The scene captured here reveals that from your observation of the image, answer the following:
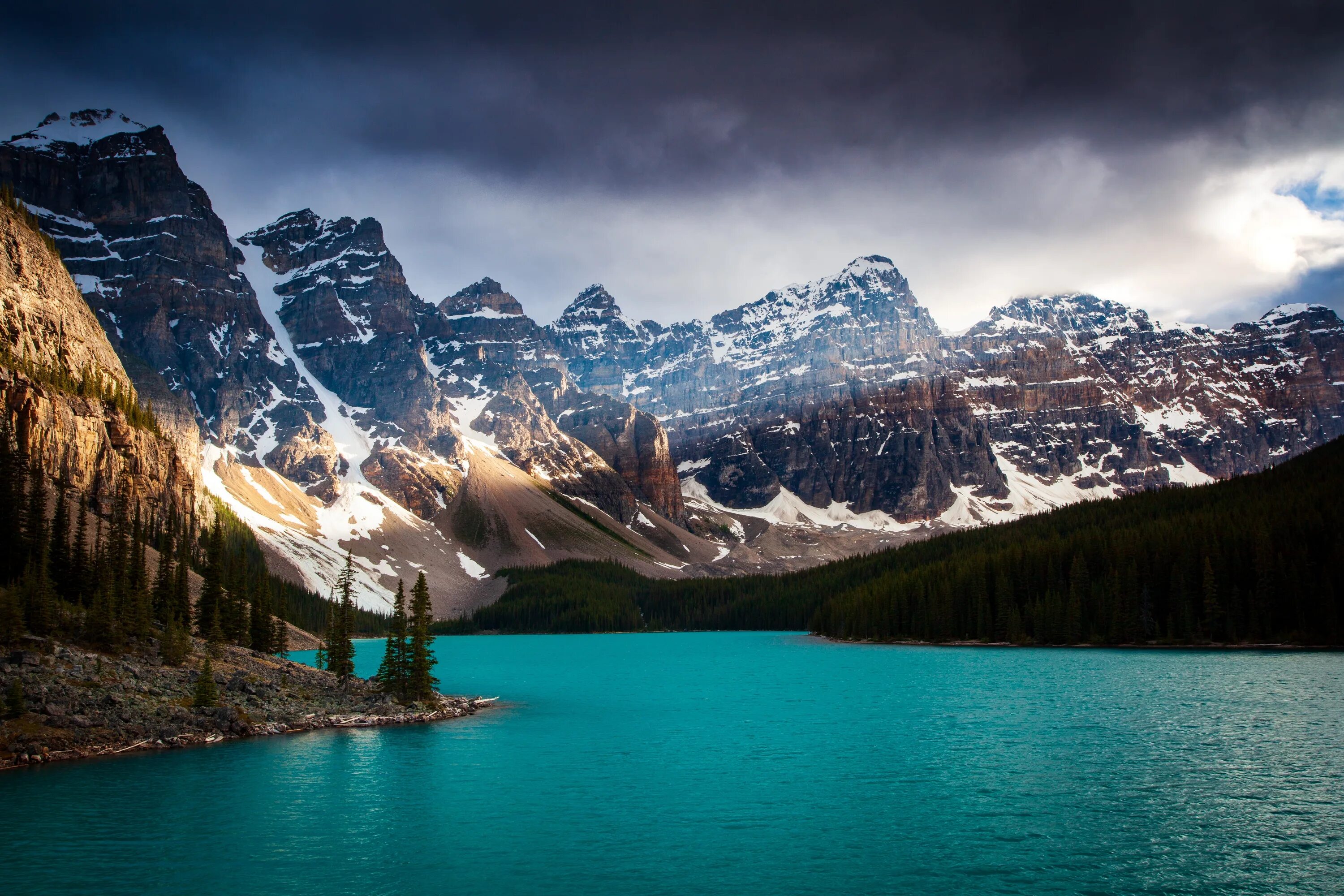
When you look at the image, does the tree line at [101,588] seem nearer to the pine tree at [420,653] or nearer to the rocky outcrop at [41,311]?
the pine tree at [420,653]

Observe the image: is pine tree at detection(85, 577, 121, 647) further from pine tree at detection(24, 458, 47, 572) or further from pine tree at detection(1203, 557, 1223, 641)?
pine tree at detection(1203, 557, 1223, 641)

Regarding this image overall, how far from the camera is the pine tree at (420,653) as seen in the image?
219ft

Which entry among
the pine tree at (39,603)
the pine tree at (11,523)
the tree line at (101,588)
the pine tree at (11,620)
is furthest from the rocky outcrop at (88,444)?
the pine tree at (11,620)

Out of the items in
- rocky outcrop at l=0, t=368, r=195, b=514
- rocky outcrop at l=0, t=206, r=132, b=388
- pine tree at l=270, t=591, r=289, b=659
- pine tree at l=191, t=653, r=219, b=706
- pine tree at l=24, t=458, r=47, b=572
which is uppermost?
rocky outcrop at l=0, t=206, r=132, b=388

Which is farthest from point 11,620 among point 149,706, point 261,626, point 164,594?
point 261,626

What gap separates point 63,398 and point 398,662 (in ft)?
263

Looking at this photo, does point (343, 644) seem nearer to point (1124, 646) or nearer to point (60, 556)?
point (60, 556)

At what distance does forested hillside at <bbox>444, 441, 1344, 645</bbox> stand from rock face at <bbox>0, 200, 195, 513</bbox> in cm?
11203

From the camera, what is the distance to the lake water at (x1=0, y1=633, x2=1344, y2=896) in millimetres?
29547

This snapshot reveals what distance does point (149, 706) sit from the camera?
54188 mm

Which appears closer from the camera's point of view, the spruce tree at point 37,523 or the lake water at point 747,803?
the lake water at point 747,803

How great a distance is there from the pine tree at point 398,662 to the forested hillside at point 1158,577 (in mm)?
84266

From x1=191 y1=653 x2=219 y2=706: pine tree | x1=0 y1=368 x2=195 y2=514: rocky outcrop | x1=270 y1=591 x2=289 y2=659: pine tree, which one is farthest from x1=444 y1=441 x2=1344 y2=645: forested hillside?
x1=0 y1=368 x2=195 y2=514: rocky outcrop

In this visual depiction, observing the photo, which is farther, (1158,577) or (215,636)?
(1158,577)
